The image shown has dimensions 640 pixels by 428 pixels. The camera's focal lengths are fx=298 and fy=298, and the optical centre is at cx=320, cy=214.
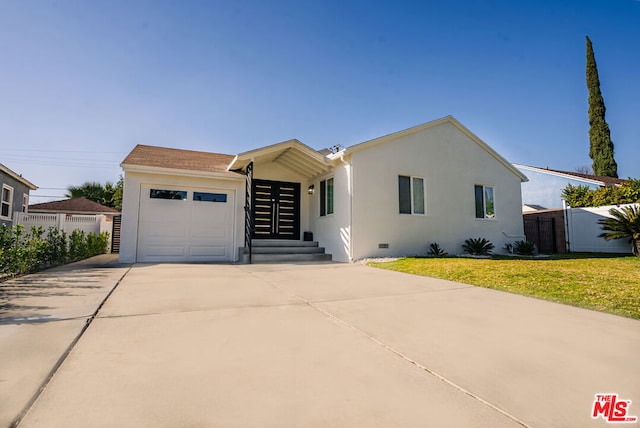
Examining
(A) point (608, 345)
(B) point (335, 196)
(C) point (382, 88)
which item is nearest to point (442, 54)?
(C) point (382, 88)

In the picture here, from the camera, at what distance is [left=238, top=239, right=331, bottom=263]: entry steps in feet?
28.9

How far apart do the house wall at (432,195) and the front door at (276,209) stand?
3.05 meters

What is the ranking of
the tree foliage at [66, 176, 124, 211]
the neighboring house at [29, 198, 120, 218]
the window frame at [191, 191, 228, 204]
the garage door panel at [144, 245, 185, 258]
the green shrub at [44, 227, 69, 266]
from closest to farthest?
the green shrub at [44, 227, 69, 266], the garage door panel at [144, 245, 185, 258], the window frame at [191, 191, 228, 204], the neighboring house at [29, 198, 120, 218], the tree foliage at [66, 176, 124, 211]

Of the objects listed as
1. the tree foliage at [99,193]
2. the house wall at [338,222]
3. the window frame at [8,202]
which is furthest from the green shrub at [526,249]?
the tree foliage at [99,193]

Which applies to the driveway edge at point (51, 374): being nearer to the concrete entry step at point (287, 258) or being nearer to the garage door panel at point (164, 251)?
the concrete entry step at point (287, 258)

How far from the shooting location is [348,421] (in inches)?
52.5

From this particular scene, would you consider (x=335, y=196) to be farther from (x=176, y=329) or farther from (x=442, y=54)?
(x=176, y=329)

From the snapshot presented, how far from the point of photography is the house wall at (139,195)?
841 centimetres

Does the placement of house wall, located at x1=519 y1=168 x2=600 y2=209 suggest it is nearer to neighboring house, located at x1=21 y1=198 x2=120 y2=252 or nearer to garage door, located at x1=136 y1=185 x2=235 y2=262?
garage door, located at x1=136 y1=185 x2=235 y2=262

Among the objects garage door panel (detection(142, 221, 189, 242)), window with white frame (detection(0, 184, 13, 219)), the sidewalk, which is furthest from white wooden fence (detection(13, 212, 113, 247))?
the sidewalk

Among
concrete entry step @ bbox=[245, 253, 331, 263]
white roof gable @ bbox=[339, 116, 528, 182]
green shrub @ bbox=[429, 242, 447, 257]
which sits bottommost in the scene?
concrete entry step @ bbox=[245, 253, 331, 263]

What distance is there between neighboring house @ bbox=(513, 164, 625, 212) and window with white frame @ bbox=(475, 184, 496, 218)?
7727mm

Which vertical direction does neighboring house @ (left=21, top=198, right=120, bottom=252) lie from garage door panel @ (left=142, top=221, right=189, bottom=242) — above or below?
above

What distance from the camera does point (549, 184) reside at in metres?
17.2
